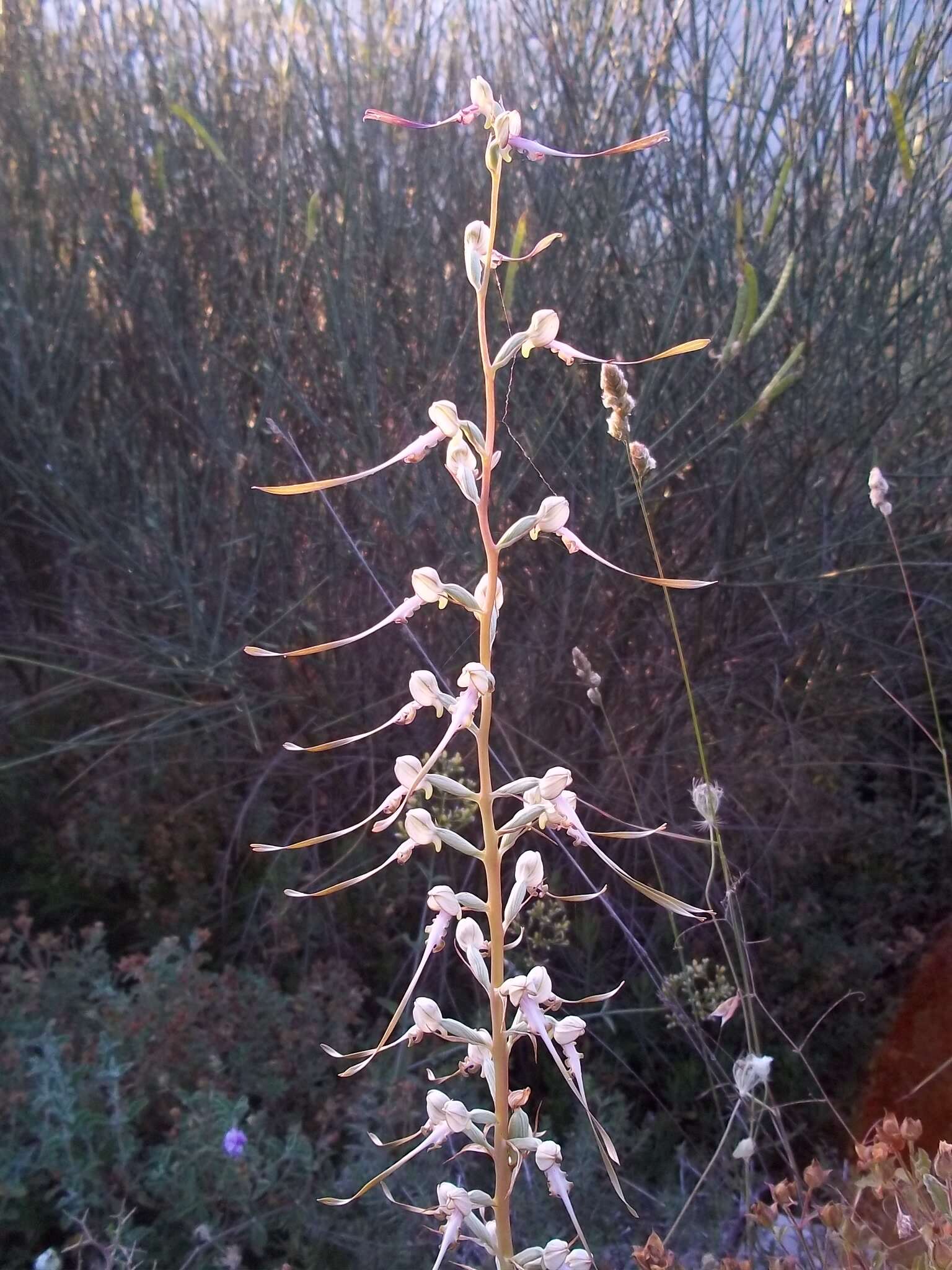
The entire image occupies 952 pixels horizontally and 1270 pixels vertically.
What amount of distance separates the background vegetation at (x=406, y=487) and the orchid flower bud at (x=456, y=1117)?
1.49 metres

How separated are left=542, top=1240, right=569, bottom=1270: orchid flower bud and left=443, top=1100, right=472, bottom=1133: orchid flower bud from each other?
6.3 inches

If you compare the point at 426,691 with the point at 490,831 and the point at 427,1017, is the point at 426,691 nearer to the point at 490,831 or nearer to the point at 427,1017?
the point at 490,831

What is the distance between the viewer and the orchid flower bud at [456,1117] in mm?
1121

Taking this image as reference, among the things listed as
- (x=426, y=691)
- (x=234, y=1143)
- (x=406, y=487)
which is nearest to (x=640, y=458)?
(x=426, y=691)

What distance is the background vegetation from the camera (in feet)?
9.46

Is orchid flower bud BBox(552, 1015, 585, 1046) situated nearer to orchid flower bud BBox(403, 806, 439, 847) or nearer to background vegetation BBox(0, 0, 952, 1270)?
orchid flower bud BBox(403, 806, 439, 847)

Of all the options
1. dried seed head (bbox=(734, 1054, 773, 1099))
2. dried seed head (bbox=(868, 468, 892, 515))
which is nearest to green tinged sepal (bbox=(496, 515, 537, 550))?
dried seed head (bbox=(734, 1054, 773, 1099))

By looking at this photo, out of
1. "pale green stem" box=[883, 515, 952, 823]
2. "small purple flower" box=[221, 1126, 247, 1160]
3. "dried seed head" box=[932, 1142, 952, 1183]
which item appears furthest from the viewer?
"small purple flower" box=[221, 1126, 247, 1160]

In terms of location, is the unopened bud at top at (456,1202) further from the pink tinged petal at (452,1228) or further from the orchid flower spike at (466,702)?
the orchid flower spike at (466,702)

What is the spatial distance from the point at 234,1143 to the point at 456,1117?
1.29 m

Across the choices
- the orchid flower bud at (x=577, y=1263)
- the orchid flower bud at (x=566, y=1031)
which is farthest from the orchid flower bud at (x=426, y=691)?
the orchid flower bud at (x=577, y=1263)

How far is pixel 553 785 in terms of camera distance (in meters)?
1.10

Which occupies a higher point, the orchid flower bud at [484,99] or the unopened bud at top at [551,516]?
the orchid flower bud at [484,99]

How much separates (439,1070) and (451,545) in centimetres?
135
